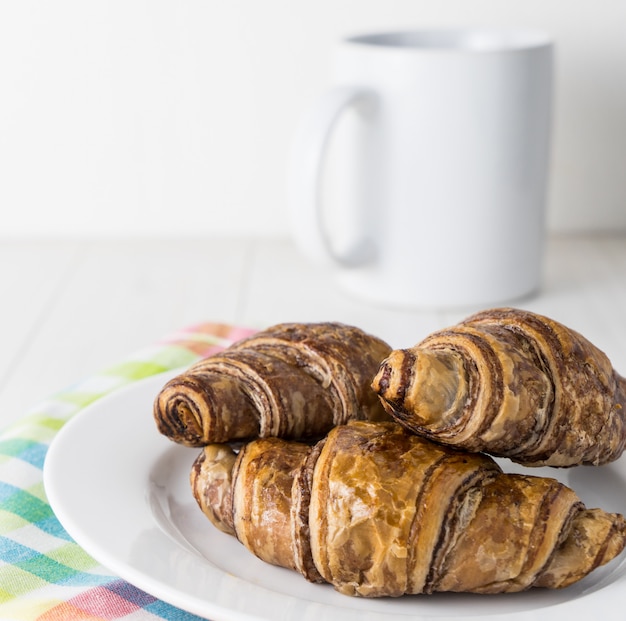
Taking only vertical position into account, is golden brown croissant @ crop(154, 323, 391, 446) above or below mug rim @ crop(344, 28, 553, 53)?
below

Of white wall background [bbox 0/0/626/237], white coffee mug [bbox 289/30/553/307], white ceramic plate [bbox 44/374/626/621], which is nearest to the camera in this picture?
white ceramic plate [bbox 44/374/626/621]

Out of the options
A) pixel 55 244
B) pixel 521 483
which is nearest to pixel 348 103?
pixel 55 244

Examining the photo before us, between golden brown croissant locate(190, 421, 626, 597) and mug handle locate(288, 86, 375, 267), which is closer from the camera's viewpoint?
golden brown croissant locate(190, 421, 626, 597)

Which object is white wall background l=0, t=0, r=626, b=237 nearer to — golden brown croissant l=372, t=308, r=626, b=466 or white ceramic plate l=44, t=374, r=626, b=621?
white ceramic plate l=44, t=374, r=626, b=621

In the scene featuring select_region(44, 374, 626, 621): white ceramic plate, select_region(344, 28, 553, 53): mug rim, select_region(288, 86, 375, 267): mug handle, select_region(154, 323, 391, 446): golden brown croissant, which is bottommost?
select_region(44, 374, 626, 621): white ceramic plate

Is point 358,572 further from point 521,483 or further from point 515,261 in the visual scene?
point 515,261

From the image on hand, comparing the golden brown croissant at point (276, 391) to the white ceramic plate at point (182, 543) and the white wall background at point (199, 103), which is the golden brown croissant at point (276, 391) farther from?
the white wall background at point (199, 103)

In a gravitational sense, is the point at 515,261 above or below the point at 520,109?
below

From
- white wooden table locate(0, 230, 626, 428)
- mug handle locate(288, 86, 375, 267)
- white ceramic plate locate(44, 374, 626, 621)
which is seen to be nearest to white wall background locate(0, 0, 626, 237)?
white wooden table locate(0, 230, 626, 428)
